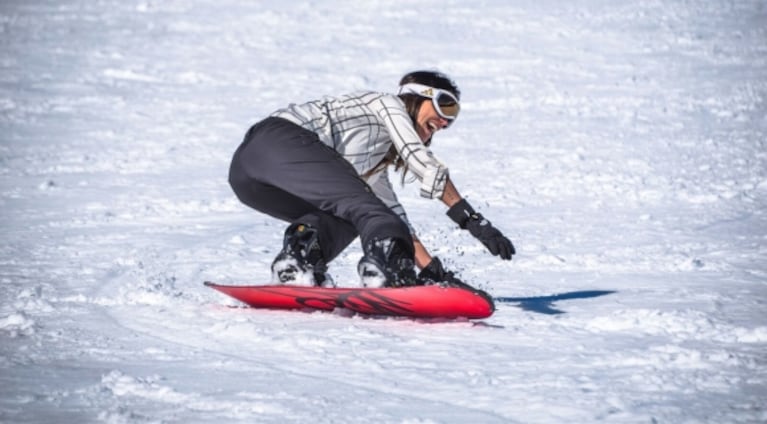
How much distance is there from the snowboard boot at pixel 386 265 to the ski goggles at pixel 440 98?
0.67m

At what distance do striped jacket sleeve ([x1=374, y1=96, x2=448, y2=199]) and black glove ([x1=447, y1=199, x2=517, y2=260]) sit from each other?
0.12 m

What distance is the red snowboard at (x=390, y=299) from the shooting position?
4.20 meters

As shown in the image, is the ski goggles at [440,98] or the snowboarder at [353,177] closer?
the snowboarder at [353,177]

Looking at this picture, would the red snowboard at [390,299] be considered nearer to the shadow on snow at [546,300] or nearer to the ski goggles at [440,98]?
the shadow on snow at [546,300]

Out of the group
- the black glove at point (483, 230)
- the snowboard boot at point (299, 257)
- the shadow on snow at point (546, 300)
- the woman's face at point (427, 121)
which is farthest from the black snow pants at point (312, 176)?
the shadow on snow at point (546, 300)

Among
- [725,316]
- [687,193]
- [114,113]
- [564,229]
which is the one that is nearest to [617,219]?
[564,229]

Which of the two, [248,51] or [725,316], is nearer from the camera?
[725,316]

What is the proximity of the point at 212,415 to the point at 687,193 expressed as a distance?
6.63 metres

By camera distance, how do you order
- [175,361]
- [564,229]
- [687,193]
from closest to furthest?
[175,361] < [564,229] < [687,193]

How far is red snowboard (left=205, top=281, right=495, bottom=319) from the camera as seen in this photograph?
420cm

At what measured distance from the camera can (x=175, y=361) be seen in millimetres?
3678

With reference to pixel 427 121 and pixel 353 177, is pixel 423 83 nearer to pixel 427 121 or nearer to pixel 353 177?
pixel 427 121

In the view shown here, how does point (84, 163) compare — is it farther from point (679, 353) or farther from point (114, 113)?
point (679, 353)

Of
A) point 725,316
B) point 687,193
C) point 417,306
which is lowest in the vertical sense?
point 417,306
